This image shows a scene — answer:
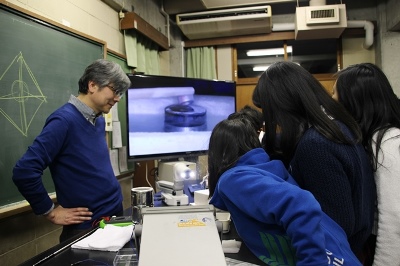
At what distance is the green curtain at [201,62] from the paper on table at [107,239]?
3721 mm

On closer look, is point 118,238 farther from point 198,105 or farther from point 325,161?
point 198,105

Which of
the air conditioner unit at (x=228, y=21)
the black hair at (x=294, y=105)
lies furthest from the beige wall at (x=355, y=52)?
the black hair at (x=294, y=105)

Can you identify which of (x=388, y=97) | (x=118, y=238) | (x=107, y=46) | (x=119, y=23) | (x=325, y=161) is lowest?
(x=118, y=238)

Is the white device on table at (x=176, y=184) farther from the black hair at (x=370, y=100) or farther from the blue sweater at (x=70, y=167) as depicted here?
the black hair at (x=370, y=100)

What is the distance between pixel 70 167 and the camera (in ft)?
5.60

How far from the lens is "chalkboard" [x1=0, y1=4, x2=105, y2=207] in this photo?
1817mm

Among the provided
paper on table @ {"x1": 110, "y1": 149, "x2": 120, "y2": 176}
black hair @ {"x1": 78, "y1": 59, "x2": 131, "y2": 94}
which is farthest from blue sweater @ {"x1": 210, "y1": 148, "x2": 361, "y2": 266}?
paper on table @ {"x1": 110, "y1": 149, "x2": 120, "y2": 176}

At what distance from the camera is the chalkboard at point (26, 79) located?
182 cm

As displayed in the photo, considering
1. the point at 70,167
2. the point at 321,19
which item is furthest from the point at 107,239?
the point at 321,19

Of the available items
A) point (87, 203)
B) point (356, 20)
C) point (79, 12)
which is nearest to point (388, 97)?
point (87, 203)

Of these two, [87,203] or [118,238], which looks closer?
[118,238]

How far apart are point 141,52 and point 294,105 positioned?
2.75 m

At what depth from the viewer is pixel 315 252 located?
2.82 feet

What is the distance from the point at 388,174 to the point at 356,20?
3.94 meters
